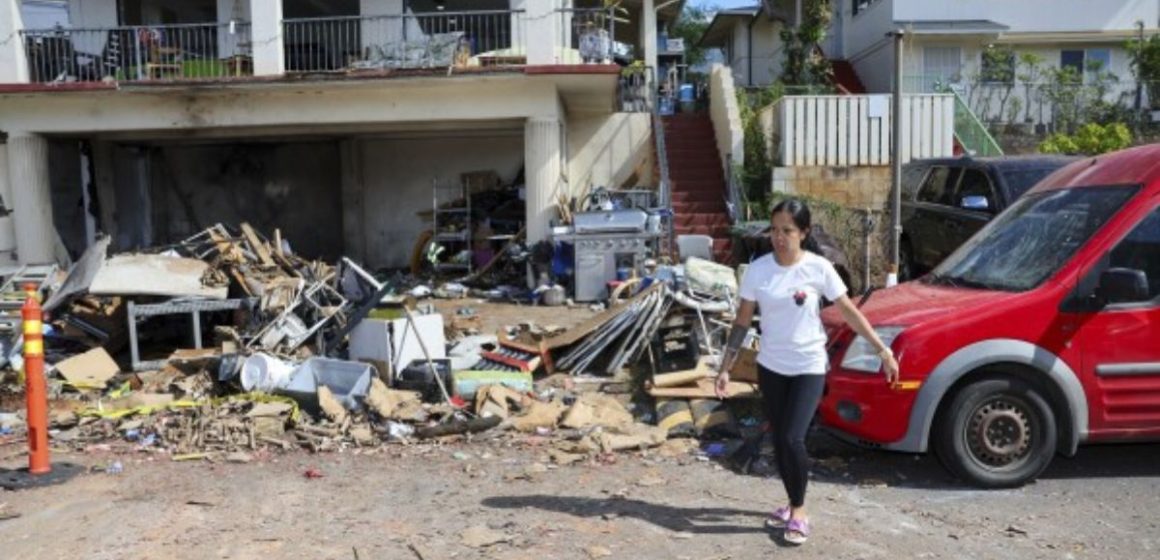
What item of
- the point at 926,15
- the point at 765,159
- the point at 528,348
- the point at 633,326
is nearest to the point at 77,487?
the point at 528,348

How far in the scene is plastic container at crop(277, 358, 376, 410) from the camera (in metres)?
7.58

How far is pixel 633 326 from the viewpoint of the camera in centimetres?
899

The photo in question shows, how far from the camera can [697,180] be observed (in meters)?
17.7

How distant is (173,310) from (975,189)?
8.57 m

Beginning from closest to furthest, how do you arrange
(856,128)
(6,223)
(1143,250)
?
(1143,250) < (856,128) < (6,223)

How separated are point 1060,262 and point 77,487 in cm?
619

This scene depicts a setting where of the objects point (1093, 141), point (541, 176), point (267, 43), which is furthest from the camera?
point (1093, 141)

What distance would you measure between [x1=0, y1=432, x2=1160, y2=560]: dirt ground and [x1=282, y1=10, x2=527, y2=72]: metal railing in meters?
9.70

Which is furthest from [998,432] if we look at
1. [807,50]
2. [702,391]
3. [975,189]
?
[807,50]

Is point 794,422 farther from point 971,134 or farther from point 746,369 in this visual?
point 971,134

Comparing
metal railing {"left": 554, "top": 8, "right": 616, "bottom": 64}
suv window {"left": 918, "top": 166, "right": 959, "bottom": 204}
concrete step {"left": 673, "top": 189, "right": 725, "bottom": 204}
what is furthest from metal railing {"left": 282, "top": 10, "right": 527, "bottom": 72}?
suv window {"left": 918, "top": 166, "right": 959, "bottom": 204}

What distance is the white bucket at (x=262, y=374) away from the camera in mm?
7922

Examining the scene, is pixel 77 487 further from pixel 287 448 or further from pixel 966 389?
pixel 966 389

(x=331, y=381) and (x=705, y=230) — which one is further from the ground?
(x=705, y=230)
